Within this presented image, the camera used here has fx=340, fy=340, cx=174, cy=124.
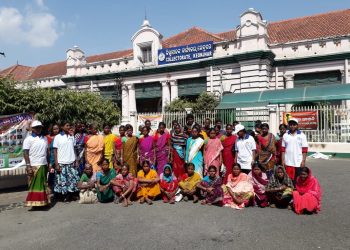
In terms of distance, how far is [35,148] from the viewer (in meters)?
5.93

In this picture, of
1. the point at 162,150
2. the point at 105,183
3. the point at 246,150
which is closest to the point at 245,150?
the point at 246,150

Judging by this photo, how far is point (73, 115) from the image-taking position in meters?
10.1

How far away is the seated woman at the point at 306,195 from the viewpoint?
531 centimetres

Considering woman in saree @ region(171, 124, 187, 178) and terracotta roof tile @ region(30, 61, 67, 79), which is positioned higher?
terracotta roof tile @ region(30, 61, 67, 79)

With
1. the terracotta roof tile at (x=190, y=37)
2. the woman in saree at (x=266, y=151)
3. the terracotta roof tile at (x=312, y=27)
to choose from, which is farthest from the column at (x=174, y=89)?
the woman in saree at (x=266, y=151)

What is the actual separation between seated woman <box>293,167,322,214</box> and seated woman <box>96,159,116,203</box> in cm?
331

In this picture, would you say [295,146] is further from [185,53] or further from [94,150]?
[185,53]

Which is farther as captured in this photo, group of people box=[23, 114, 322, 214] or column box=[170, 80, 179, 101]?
column box=[170, 80, 179, 101]

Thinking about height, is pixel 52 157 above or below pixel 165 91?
below

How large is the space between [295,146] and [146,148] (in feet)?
9.72

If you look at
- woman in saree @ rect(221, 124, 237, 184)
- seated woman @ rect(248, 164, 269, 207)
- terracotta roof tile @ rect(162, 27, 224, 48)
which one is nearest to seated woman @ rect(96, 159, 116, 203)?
woman in saree @ rect(221, 124, 237, 184)

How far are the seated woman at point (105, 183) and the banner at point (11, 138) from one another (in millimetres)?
1891

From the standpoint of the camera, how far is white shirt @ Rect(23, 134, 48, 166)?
5910mm

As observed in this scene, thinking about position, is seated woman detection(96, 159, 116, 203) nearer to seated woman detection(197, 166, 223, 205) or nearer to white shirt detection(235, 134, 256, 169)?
seated woman detection(197, 166, 223, 205)
